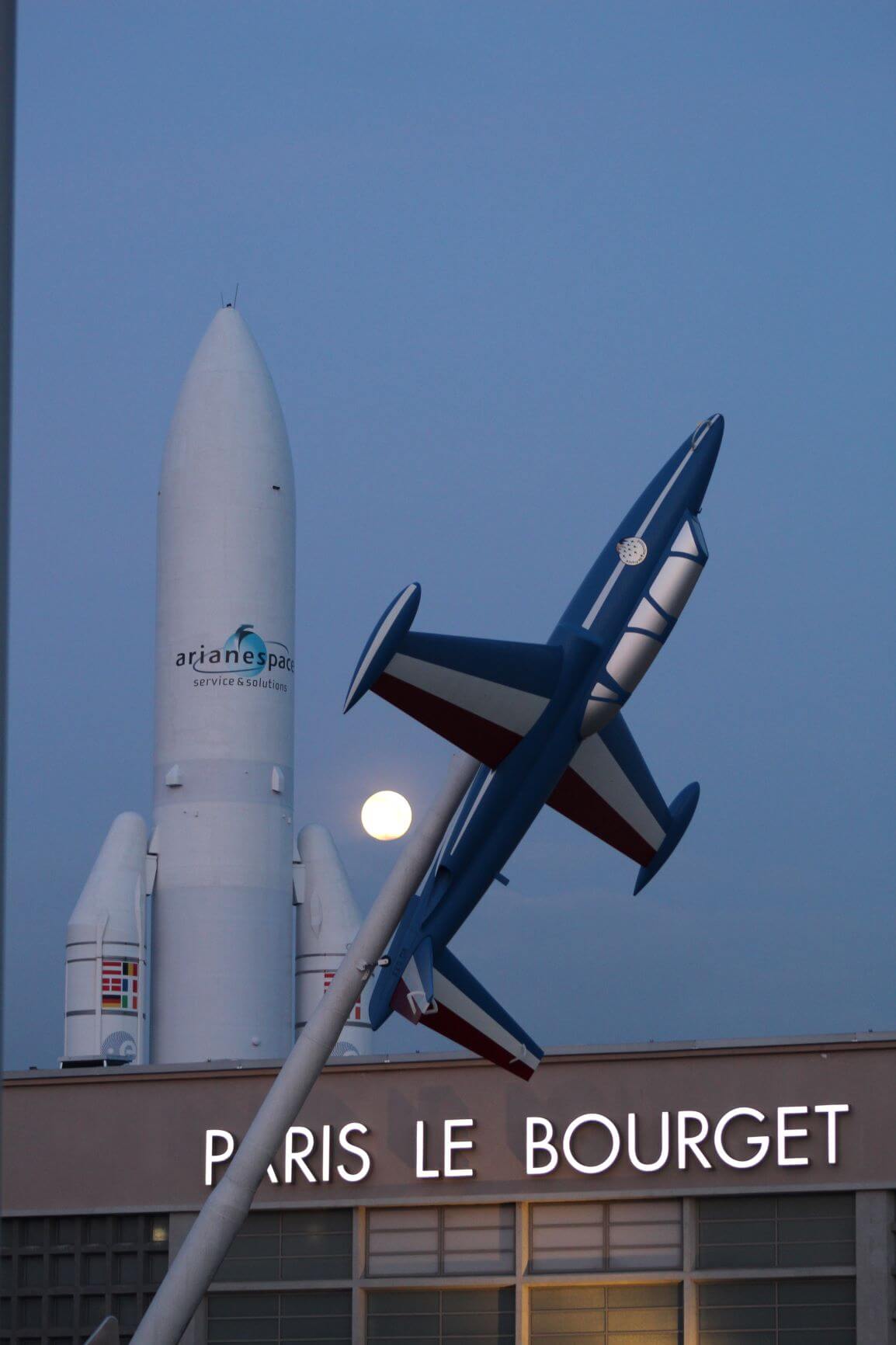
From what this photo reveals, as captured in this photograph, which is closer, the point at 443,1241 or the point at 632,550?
the point at 632,550

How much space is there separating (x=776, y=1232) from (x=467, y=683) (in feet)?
38.8

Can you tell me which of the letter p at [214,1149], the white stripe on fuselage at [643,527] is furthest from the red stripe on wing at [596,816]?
the letter p at [214,1149]

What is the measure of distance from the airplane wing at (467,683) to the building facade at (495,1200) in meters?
10.2

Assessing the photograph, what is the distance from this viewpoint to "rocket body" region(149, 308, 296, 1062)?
32.7m

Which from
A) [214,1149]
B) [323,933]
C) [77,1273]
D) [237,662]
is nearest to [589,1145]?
[214,1149]

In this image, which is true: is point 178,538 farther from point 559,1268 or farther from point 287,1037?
point 559,1268

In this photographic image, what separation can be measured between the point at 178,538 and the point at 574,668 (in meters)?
18.1

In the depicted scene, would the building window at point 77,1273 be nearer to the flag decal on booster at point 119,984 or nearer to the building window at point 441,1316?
the building window at point 441,1316

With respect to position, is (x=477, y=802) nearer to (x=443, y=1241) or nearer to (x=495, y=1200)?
(x=495, y=1200)

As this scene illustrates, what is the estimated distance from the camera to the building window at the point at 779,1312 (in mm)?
24391

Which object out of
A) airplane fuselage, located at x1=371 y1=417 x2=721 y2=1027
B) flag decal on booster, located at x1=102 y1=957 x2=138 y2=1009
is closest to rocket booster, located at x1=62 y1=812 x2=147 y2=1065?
flag decal on booster, located at x1=102 y1=957 x2=138 y2=1009

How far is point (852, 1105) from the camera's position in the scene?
2491 cm

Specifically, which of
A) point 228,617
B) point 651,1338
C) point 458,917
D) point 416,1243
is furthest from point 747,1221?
point 228,617

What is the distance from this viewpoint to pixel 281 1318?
86.0ft
